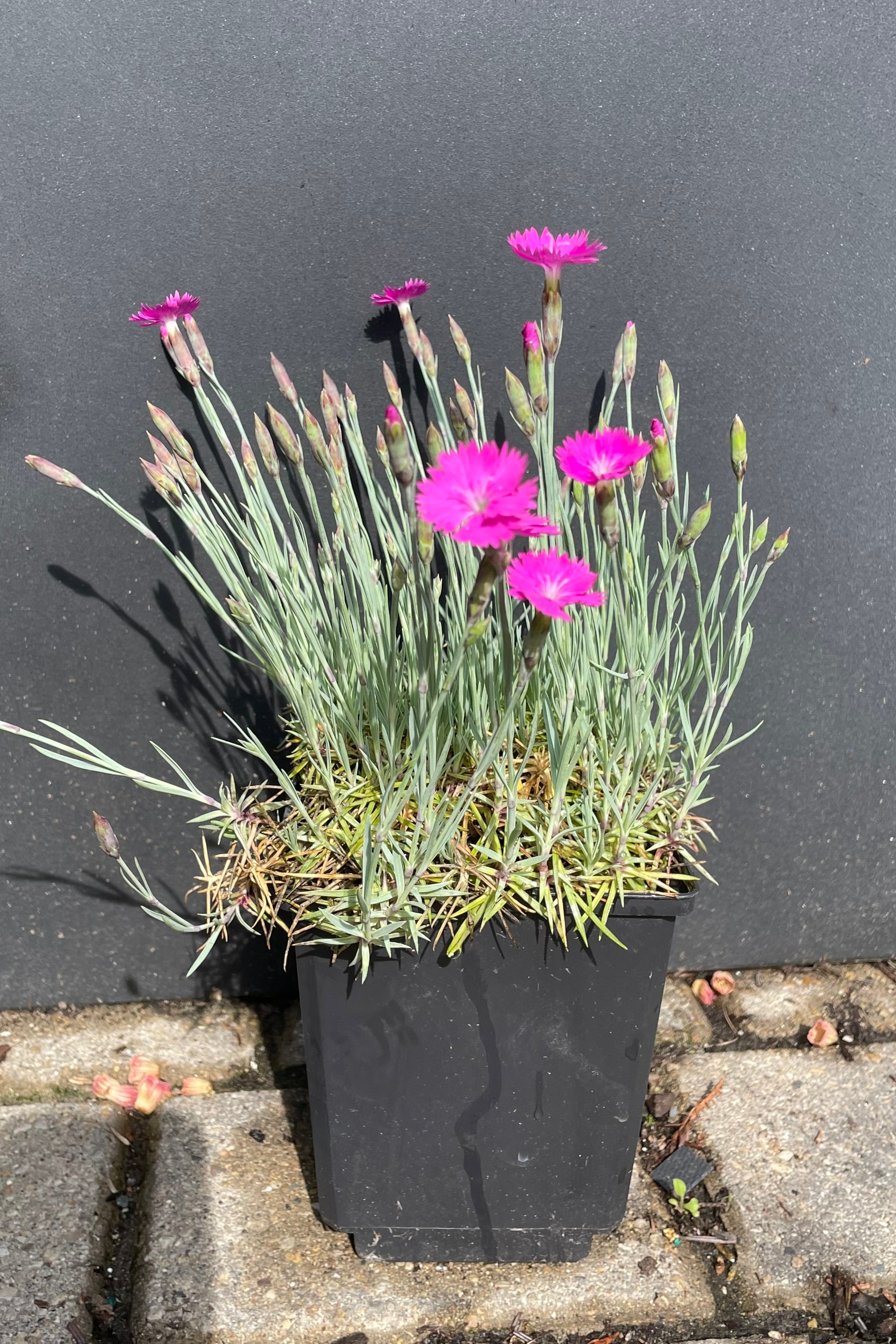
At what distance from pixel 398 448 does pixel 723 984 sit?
3.34 ft

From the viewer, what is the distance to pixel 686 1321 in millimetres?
873

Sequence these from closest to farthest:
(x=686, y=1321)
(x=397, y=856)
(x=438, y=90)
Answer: (x=397, y=856), (x=686, y=1321), (x=438, y=90)

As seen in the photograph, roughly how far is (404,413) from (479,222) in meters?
0.23

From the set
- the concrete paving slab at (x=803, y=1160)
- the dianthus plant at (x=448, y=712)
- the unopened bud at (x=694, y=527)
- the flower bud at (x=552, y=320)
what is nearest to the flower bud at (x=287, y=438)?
the dianthus plant at (x=448, y=712)

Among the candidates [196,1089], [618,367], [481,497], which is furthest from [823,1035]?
[481,497]

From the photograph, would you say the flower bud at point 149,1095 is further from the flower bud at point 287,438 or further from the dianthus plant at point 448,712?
the flower bud at point 287,438

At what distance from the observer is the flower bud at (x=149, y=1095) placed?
1088 mm

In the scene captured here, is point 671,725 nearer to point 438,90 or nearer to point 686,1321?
point 686,1321

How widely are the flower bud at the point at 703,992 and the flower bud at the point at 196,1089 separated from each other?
2.17ft

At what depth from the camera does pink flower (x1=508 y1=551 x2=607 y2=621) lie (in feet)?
1.71

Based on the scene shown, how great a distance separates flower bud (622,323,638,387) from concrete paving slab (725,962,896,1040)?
2.91ft

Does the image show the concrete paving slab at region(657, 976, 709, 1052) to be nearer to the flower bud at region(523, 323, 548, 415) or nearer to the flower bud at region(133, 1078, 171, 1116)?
the flower bud at region(133, 1078, 171, 1116)

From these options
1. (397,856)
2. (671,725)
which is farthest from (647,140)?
(397,856)

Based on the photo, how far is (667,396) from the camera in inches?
29.1
